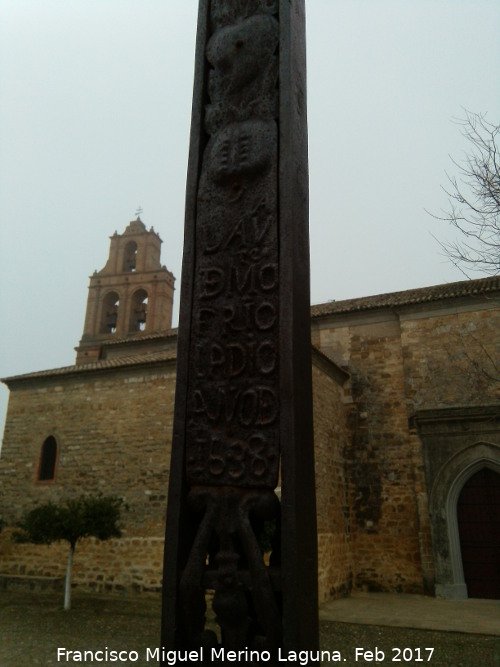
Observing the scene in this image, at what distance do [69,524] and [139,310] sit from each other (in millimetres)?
18563

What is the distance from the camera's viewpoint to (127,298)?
27.2m

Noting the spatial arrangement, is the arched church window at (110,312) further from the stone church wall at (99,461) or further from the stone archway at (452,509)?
the stone archway at (452,509)

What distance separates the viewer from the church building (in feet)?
37.7

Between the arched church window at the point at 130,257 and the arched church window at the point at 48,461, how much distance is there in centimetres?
1697

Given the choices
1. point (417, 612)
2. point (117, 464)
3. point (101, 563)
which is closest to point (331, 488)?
point (417, 612)

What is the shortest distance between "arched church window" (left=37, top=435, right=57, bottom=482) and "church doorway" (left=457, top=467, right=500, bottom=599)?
9.65 metres

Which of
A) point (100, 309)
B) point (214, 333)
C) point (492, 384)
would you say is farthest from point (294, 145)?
point (100, 309)

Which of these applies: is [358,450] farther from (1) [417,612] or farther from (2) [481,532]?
(1) [417,612]

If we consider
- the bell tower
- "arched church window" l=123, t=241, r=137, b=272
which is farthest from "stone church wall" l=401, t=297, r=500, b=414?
"arched church window" l=123, t=241, r=137, b=272

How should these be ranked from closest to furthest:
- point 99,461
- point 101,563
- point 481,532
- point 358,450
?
1. point 101,563
2. point 481,532
3. point 99,461
4. point 358,450

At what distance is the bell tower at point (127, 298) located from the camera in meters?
26.5

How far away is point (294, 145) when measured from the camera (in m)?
2.57

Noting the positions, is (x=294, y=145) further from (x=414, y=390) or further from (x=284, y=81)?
(x=414, y=390)

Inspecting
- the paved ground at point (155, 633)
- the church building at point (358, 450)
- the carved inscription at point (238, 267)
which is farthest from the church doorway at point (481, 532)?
the carved inscription at point (238, 267)
